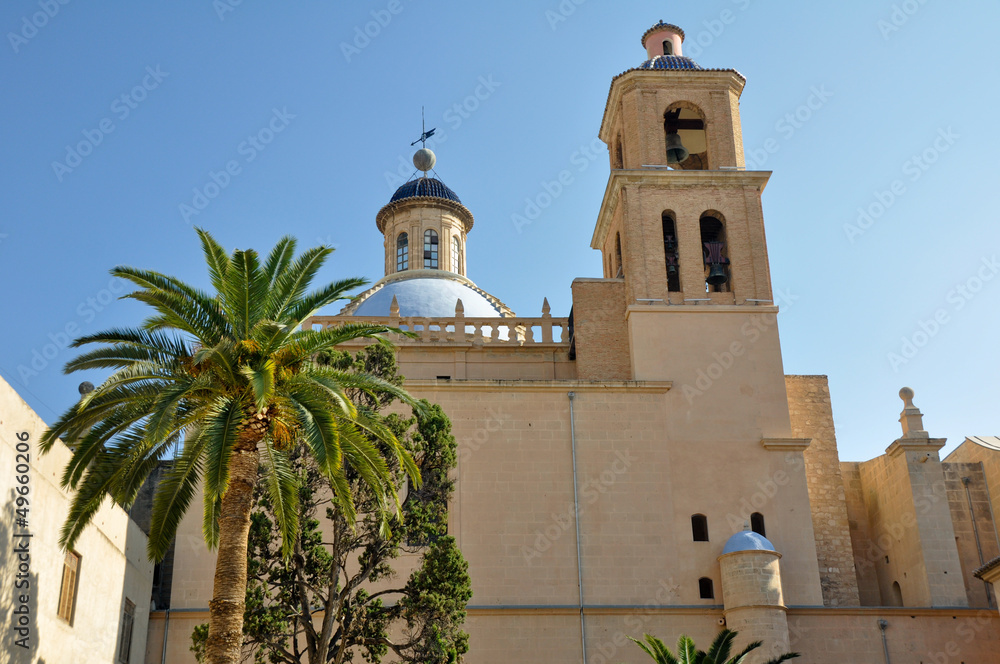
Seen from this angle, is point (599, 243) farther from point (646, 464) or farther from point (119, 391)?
point (119, 391)

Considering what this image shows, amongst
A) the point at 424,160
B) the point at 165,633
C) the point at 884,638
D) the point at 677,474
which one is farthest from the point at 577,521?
the point at 424,160

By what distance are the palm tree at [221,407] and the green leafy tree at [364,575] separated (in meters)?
3.16

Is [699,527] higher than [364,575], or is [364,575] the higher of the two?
[699,527]

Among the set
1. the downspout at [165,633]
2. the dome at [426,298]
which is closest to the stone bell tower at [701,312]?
the dome at [426,298]

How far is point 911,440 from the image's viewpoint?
2300 centimetres

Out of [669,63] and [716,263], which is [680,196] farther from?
[669,63]

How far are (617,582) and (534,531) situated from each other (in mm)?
1804

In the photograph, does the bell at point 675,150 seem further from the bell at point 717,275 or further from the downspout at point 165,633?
the downspout at point 165,633

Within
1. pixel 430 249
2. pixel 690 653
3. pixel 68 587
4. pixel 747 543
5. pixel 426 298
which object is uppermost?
pixel 430 249

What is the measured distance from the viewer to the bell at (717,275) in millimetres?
24547

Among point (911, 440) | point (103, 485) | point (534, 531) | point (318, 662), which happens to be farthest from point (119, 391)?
point (911, 440)

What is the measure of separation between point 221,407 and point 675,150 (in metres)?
16.4

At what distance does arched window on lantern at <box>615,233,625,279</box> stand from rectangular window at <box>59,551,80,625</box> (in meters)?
13.6

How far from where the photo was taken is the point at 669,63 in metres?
26.7
